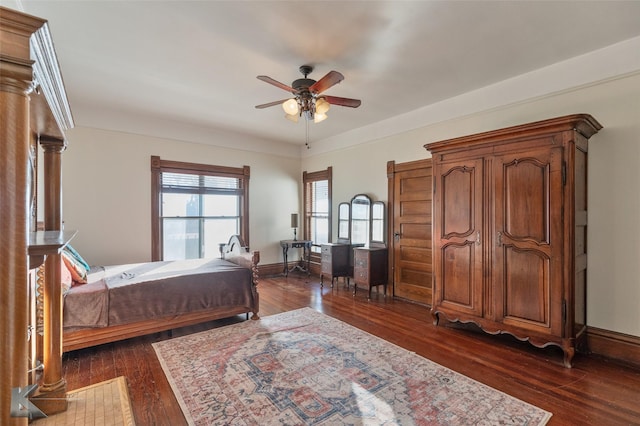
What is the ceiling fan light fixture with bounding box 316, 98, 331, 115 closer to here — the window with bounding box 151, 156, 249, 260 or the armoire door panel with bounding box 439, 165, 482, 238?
the armoire door panel with bounding box 439, 165, 482, 238

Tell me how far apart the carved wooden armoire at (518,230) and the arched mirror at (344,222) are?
2.27m

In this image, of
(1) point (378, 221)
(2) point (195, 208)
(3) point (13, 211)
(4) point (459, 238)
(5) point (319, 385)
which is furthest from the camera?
(2) point (195, 208)

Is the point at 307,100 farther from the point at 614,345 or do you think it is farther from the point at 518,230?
the point at 614,345

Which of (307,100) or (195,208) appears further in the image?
(195,208)

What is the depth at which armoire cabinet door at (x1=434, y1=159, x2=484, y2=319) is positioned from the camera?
3.17 meters

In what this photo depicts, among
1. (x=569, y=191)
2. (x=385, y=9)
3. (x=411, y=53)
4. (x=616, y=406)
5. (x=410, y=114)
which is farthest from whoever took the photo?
(x=410, y=114)

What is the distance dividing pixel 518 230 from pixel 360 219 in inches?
108

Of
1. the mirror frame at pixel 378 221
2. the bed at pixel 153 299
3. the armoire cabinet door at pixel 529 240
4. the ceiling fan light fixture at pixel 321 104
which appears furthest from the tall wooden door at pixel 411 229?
the bed at pixel 153 299

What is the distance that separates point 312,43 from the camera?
2703mm

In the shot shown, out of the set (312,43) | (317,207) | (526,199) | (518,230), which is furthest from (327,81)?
(317,207)

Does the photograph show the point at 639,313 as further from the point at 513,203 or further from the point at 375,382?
the point at 375,382

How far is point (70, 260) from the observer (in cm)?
306

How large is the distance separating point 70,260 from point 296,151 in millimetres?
4626

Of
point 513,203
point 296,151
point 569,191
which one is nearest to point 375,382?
point 513,203
